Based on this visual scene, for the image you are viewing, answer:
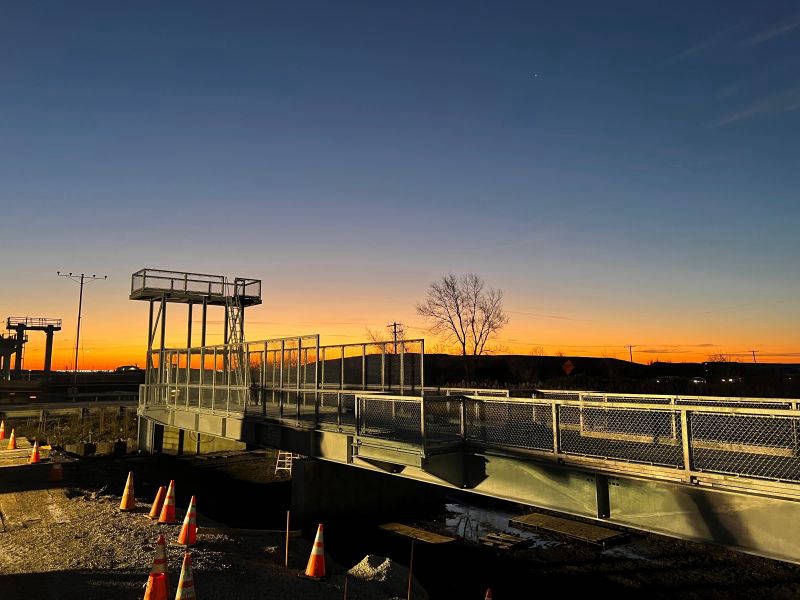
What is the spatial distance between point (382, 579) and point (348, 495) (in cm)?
809

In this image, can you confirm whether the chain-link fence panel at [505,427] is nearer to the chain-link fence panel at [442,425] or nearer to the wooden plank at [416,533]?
the chain-link fence panel at [442,425]

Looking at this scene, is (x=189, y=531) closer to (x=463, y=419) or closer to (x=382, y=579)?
(x=382, y=579)

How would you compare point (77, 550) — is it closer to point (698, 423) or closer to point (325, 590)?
point (325, 590)

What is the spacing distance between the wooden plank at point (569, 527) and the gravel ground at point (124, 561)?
24.5 feet

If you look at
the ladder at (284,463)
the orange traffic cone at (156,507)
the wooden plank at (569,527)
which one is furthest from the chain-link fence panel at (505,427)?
the ladder at (284,463)

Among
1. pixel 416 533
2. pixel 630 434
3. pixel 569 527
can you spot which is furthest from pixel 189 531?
pixel 569 527

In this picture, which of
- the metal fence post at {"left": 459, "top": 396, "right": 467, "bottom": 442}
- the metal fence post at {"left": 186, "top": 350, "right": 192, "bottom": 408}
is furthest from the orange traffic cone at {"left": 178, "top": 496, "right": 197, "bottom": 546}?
the metal fence post at {"left": 186, "top": 350, "right": 192, "bottom": 408}

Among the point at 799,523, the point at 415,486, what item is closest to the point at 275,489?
the point at 415,486

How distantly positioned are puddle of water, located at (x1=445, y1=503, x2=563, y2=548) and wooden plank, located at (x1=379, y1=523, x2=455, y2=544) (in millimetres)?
715

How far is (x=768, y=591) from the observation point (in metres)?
A: 12.3

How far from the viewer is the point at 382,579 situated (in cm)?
1122

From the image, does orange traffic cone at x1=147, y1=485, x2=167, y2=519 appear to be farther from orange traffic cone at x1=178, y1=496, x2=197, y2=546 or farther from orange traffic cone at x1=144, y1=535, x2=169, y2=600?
orange traffic cone at x1=144, y1=535, x2=169, y2=600

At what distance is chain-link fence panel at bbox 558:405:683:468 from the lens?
969cm

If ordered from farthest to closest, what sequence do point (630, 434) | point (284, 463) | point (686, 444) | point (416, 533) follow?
1. point (284, 463)
2. point (416, 533)
3. point (630, 434)
4. point (686, 444)
